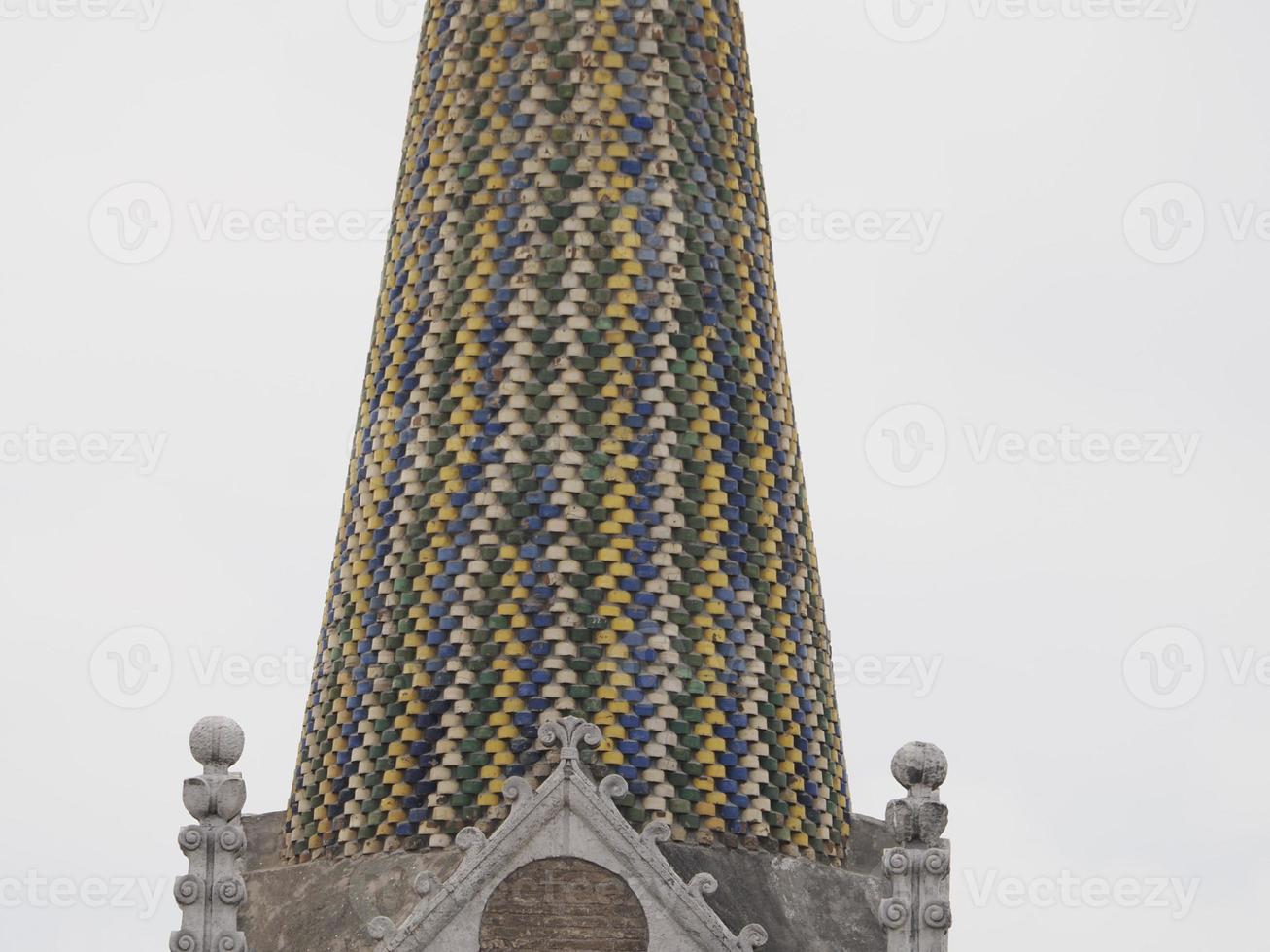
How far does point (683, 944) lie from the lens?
36.0 metres

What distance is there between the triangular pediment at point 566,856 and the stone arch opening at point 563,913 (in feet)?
0.22

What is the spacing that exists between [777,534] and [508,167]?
3346 mm

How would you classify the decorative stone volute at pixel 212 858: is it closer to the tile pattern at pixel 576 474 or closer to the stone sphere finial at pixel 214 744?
the stone sphere finial at pixel 214 744

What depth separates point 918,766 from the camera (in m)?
36.9

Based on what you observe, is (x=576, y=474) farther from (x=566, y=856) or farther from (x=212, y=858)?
(x=212, y=858)

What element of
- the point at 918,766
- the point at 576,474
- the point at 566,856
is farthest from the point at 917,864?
the point at 576,474

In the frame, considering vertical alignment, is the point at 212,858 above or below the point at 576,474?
below

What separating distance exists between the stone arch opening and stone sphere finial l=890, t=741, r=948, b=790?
2219mm

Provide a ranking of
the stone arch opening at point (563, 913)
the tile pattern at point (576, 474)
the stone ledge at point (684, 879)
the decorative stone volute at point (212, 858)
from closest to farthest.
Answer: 1. the stone arch opening at point (563, 913)
2. the decorative stone volute at point (212, 858)
3. the stone ledge at point (684, 879)
4. the tile pattern at point (576, 474)

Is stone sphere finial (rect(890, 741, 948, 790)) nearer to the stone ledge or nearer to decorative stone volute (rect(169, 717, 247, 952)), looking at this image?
the stone ledge

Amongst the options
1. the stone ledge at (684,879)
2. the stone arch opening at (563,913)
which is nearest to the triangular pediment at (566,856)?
the stone arch opening at (563,913)

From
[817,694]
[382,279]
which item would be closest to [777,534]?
[817,694]

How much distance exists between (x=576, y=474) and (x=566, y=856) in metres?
3.19

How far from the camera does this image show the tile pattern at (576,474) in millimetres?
37531
